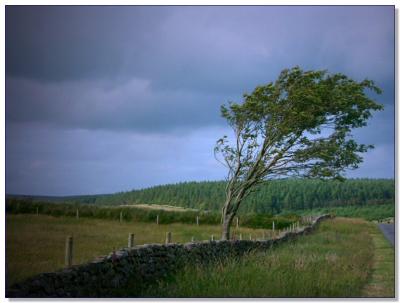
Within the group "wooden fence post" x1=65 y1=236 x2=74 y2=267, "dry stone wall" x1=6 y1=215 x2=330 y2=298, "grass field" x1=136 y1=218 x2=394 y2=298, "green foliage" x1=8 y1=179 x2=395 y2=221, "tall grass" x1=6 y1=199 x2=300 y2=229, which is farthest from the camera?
"tall grass" x1=6 y1=199 x2=300 y2=229

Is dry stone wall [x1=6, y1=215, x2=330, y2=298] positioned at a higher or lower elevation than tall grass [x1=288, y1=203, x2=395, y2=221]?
lower

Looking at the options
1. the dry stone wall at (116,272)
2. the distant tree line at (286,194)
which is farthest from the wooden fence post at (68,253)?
the distant tree line at (286,194)

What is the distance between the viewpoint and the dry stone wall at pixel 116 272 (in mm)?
6605

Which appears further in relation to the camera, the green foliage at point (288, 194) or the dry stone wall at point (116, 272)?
the green foliage at point (288, 194)

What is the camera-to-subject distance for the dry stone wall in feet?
21.7

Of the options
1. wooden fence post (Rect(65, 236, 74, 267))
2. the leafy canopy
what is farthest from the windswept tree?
wooden fence post (Rect(65, 236, 74, 267))

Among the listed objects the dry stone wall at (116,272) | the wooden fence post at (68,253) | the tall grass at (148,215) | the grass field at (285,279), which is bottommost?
the tall grass at (148,215)

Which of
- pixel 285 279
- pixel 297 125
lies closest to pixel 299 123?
pixel 297 125

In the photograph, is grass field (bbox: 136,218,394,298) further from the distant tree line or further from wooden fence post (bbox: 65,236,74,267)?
the distant tree line

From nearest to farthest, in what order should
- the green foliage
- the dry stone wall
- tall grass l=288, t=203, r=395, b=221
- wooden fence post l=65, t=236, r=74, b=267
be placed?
the dry stone wall < wooden fence post l=65, t=236, r=74, b=267 < tall grass l=288, t=203, r=395, b=221 < the green foliage

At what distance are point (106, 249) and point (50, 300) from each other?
7.19 m

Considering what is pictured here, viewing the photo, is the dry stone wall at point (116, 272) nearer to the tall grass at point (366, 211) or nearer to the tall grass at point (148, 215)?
the tall grass at point (366, 211)

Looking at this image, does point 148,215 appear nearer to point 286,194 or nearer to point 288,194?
point 286,194
